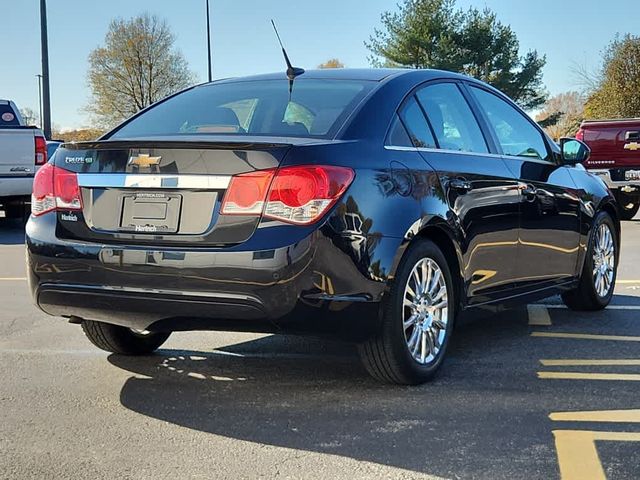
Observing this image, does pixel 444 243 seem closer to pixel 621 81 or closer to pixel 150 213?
pixel 150 213

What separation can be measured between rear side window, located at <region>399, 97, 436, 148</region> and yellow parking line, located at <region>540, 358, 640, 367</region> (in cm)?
130

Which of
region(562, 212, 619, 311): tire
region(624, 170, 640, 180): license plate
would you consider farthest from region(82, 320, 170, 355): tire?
region(624, 170, 640, 180): license plate

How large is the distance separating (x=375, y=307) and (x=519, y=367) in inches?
45.2

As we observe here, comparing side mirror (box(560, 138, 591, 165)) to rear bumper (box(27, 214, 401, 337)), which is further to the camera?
side mirror (box(560, 138, 591, 165))

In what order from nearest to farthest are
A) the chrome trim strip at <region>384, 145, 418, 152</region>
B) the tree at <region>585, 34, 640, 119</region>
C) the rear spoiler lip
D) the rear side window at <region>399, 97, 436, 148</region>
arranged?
the rear spoiler lip, the chrome trim strip at <region>384, 145, 418, 152</region>, the rear side window at <region>399, 97, 436, 148</region>, the tree at <region>585, 34, 640, 119</region>

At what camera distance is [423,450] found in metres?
3.23

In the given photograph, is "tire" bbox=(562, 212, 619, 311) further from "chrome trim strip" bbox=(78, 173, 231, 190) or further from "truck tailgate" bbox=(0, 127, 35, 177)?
"truck tailgate" bbox=(0, 127, 35, 177)

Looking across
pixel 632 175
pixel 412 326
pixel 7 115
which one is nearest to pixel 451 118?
pixel 412 326

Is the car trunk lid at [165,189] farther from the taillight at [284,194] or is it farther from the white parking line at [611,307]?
the white parking line at [611,307]

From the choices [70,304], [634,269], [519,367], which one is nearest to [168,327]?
[70,304]

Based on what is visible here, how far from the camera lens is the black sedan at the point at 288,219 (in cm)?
354

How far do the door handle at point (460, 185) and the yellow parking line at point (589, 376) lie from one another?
0.99 meters

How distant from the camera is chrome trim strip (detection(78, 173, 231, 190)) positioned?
3580 millimetres

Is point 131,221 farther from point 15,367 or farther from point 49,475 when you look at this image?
point 15,367
